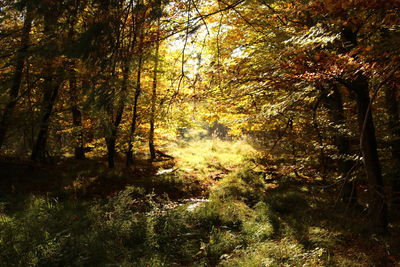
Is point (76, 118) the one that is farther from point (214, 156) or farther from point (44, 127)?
point (214, 156)

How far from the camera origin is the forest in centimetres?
343

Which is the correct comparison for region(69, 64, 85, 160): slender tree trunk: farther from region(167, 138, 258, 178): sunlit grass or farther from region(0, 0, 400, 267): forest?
region(167, 138, 258, 178): sunlit grass

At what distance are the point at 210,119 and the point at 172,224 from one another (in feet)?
14.1

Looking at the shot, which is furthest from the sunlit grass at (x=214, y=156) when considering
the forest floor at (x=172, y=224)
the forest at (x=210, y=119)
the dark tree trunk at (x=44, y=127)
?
the dark tree trunk at (x=44, y=127)

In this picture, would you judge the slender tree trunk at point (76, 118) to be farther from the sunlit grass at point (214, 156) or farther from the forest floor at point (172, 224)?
the sunlit grass at point (214, 156)

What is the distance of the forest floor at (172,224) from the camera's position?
15.4ft

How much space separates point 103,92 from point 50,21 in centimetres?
123

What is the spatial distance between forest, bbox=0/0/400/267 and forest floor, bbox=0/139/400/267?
0.14ft

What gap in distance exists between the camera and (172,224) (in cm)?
618

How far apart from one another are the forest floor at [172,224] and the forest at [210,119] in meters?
0.04

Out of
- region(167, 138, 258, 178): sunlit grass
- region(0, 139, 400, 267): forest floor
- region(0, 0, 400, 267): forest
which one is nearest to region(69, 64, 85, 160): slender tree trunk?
region(0, 0, 400, 267): forest

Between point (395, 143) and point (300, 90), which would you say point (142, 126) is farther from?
point (395, 143)

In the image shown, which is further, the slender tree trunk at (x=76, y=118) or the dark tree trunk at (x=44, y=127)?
the dark tree trunk at (x=44, y=127)

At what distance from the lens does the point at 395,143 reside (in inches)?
294
